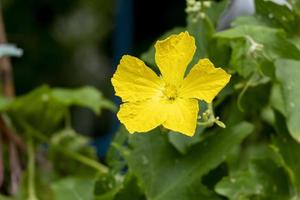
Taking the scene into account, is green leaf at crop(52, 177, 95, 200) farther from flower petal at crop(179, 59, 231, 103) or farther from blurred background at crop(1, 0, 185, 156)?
blurred background at crop(1, 0, 185, 156)

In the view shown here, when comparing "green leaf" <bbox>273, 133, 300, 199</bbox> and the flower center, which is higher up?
the flower center

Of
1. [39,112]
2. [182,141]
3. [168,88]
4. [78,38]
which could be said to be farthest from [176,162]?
[78,38]

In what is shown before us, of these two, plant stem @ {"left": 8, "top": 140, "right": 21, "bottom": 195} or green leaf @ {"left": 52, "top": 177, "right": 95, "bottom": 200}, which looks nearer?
green leaf @ {"left": 52, "top": 177, "right": 95, "bottom": 200}

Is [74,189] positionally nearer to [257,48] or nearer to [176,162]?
[176,162]

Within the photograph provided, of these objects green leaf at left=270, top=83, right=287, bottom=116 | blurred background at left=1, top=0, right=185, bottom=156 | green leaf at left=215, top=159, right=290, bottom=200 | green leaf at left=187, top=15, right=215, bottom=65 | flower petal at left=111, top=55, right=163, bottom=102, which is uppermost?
flower petal at left=111, top=55, right=163, bottom=102

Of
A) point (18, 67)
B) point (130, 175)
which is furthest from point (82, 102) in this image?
point (18, 67)

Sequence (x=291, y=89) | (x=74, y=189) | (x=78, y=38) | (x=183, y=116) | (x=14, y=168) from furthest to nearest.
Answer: (x=78, y=38)
(x=14, y=168)
(x=74, y=189)
(x=291, y=89)
(x=183, y=116)

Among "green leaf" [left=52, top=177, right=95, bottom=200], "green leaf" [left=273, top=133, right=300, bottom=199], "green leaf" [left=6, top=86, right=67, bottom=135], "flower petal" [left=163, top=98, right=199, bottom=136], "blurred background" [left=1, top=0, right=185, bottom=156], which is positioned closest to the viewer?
"flower petal" [left=163, top=98, right=199, bottom=136]

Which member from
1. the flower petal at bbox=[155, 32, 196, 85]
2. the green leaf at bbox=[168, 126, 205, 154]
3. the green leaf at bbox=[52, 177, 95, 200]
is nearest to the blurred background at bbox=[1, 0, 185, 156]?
the green leaf at bbox=[52, 177, 95, 200]
